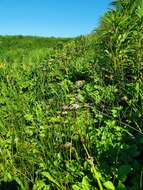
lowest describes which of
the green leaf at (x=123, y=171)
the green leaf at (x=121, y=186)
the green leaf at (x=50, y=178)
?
the green leaf at (x=50, y=178)

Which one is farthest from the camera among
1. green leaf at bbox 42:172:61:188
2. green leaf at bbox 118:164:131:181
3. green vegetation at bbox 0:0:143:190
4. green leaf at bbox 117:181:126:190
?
green vegetation at bbox 0:0:143:190

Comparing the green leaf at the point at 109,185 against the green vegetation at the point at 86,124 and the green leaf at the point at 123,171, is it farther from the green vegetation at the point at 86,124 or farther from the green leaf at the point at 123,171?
the green leaf at the point at 123,171

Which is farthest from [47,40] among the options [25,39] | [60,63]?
[60,63]

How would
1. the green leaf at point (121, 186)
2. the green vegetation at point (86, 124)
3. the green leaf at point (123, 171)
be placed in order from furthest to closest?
the green vegetation at point (86, 124) → the green leaf at point (123, 171) → the green leaf at point (121, 186)

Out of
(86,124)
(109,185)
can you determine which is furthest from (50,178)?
(86,124)

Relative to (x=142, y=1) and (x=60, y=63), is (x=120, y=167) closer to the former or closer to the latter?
(x=142, y=1)

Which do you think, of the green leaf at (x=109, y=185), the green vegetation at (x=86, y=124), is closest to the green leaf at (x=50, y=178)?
the green vegetation at (x=86, y=124)

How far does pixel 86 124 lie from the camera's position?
15.3 ft

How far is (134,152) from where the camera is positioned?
3889 millimetres

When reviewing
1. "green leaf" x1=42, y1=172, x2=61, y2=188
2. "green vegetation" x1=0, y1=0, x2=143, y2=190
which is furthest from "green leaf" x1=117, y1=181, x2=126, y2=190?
"green leaf" x1=42, y1=172, x2=61, y2=188

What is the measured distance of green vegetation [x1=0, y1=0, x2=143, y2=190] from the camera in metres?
3.78

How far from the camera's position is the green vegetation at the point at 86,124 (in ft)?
12.4

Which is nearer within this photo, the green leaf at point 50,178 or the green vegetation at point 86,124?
the green leaf at point 50,178

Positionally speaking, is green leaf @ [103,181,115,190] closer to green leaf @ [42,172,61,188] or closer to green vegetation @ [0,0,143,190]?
green vegetation @ [0,0,143,190]
